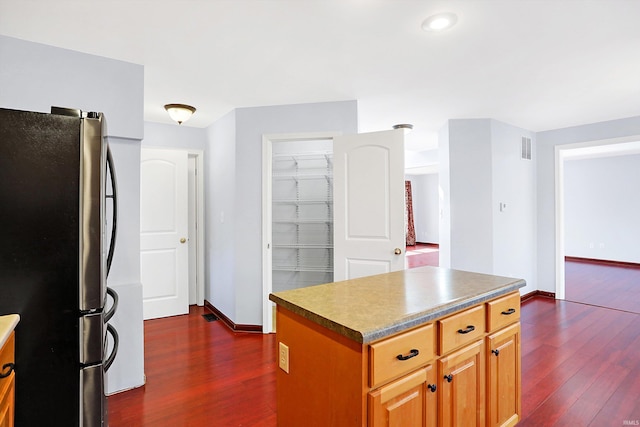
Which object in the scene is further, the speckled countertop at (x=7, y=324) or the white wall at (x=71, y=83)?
the white wall at (x=71, y=83)

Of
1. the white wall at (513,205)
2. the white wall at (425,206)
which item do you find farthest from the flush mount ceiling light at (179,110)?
the white wall at (425,206)

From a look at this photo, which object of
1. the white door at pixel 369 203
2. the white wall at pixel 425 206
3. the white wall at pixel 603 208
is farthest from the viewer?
the white wall at pixel 425 206

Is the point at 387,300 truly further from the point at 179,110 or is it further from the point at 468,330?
the point at 179,110

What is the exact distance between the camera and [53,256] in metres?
1.24

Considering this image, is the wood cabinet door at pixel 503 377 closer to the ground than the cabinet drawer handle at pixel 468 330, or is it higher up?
closer to the ground

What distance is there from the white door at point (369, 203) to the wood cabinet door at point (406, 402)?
176 cm

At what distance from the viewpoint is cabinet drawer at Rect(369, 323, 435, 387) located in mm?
1134

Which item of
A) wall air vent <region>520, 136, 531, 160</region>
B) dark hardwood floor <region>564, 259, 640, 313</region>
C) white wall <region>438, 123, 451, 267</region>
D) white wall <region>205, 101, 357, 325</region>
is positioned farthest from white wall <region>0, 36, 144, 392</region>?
dark hardwood floor <region>564, 259, 640, 313</region>

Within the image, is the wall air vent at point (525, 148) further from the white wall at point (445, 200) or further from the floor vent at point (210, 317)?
the floor vent at point (210, 317)

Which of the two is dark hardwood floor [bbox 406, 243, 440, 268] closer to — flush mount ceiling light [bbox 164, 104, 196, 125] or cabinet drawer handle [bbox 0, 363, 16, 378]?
flush mount ceiling light [bbox 164, 104, 196, 125]

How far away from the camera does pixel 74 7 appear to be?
1.84 meters

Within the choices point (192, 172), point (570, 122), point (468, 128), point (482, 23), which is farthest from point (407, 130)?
point (192, 172)

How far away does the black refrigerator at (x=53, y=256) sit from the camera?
120 cm

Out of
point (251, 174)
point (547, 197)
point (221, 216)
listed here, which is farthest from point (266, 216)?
point (547, 197)
